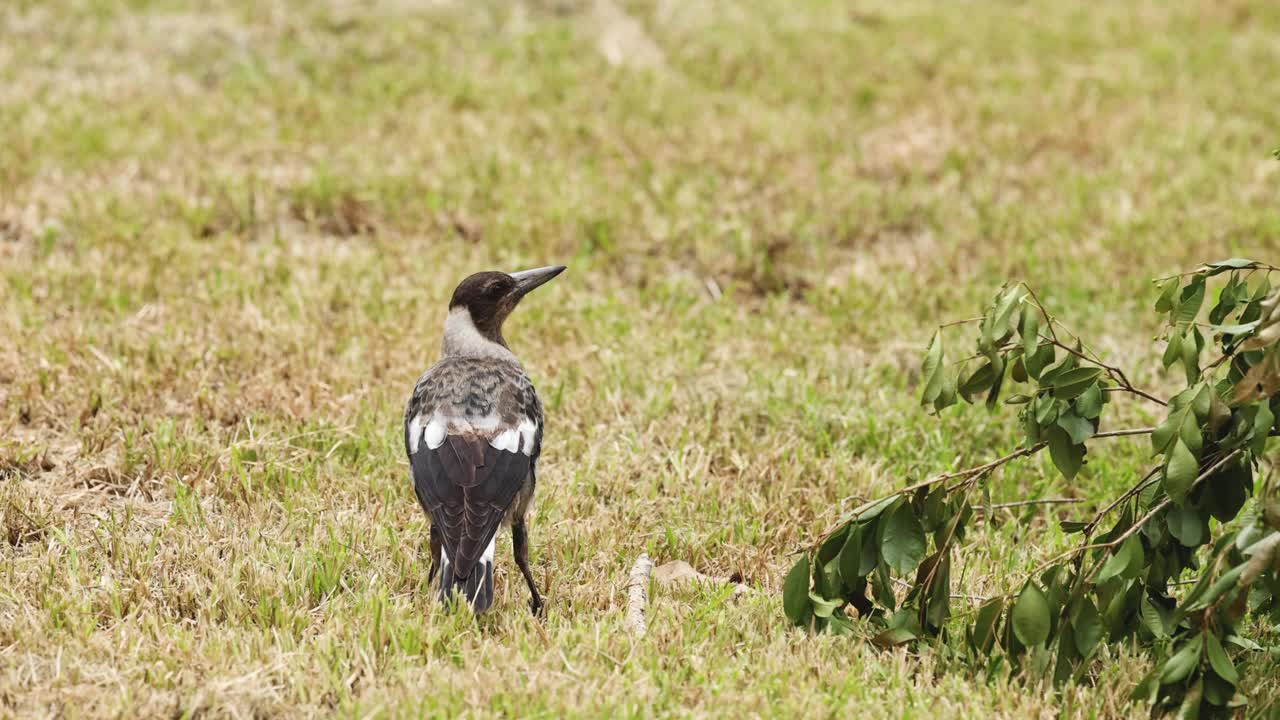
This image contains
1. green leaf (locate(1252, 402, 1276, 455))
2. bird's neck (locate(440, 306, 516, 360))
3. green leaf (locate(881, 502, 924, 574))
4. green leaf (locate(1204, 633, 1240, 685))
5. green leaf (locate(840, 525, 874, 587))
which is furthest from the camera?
bird's neck (locate(440, 306, 516, 360))

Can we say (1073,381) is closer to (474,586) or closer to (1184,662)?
(1184,662)

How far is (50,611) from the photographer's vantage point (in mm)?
4398

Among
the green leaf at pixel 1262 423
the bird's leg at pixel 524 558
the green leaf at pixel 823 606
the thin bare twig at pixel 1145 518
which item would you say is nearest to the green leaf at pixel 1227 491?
the thin bare twig at pixel 1145 518

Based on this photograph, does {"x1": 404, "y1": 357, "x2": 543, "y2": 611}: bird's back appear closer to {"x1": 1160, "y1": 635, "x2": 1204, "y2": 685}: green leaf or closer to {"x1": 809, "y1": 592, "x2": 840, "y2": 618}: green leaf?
{"x1": 809, "y1": 592, "x2": 840, "y2": 618}: green leaf

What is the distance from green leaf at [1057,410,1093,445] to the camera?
159 inches

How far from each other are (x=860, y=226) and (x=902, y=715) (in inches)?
216

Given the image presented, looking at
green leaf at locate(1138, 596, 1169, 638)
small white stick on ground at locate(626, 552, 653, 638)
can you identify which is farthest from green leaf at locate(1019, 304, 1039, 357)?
small white stick on ground at locate(626, 552, 653, 638)

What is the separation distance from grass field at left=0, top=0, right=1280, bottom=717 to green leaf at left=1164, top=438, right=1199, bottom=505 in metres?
0.84

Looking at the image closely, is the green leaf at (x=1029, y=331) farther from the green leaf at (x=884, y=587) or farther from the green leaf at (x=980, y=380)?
the green leaf at (x=884, y=587)

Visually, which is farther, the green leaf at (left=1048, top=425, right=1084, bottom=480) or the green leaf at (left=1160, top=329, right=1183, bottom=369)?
the green leaf at (left=1048, top=425, right=1084, bottom=480)

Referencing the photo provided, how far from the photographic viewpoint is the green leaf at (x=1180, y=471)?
3.68 m

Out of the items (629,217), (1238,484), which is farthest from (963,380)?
(629,217)

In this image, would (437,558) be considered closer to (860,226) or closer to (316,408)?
(316,408)

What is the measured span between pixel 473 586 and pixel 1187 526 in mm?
2279
